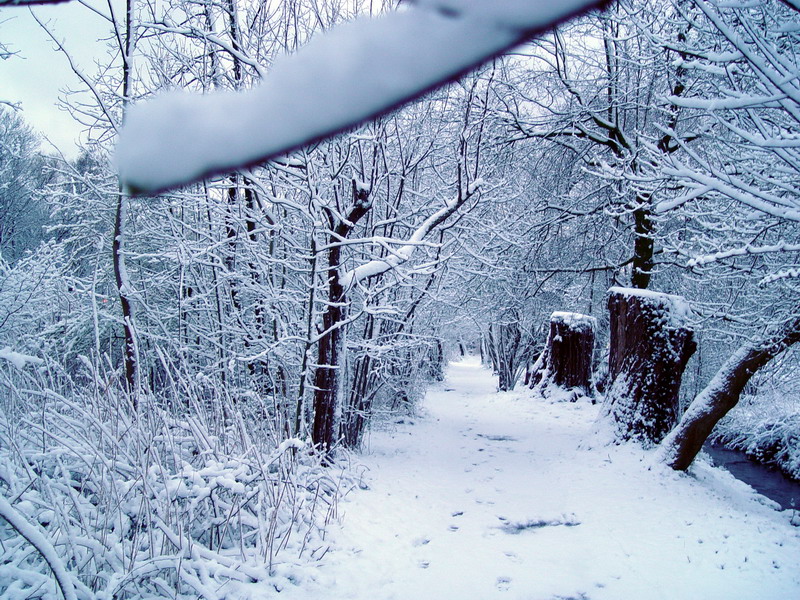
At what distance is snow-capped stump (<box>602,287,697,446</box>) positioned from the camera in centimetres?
611

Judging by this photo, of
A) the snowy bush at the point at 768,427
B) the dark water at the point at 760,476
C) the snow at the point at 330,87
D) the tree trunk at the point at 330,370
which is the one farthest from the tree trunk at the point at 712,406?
the snow at the point at 330,87

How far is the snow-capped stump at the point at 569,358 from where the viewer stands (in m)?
11.2

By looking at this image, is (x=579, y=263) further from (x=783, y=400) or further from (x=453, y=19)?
(x=453, y=19)

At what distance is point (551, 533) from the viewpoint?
4.09 m

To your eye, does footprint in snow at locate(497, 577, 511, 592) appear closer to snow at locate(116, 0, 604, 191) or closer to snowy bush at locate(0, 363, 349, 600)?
snowy bush at locate(0, 363, 349, 600)

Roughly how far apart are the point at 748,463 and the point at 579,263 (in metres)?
4.14

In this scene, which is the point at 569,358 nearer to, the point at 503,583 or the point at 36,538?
the point at 503,583

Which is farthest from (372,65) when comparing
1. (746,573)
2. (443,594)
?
(746,573)

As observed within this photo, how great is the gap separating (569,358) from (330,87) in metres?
11.8

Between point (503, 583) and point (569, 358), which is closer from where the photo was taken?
point (503, 583)

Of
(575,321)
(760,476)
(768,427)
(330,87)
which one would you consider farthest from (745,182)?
(575,321)

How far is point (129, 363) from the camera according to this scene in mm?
7562

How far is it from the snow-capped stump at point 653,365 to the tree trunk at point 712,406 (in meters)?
0.65

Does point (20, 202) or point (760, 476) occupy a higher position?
point (20, 202)
